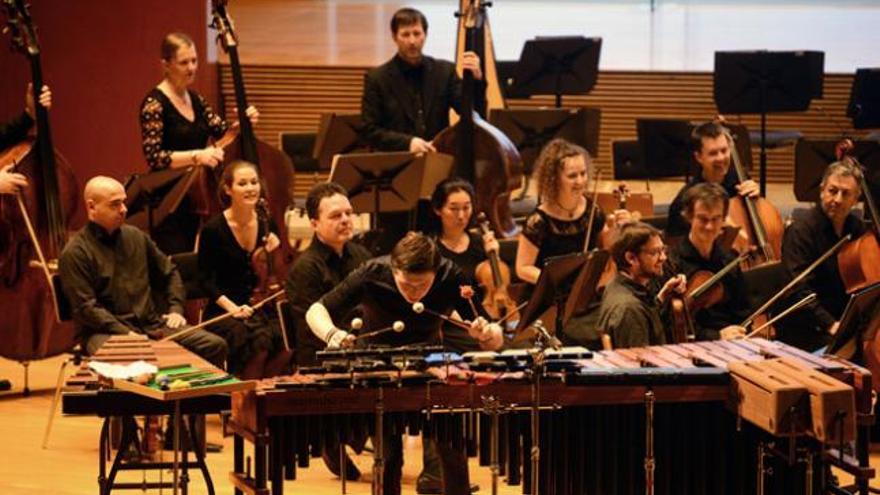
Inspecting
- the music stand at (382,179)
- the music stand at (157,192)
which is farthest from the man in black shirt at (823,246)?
the music stand at (157,192)

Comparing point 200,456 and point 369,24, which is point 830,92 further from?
point 200,456

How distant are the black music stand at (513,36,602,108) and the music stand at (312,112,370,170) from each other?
1.92m

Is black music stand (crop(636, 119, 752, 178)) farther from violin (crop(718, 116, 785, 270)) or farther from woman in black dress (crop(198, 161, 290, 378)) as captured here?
woman in black dress (crop(198, 161, 290, 378))

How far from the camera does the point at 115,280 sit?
6.89 m

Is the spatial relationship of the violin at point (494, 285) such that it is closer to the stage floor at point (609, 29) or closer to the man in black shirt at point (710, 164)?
the man in black shirt at point (710, 164)

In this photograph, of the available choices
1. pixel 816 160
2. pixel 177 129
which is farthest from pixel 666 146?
pixel 177 129

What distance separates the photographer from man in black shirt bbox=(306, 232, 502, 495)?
5.88 m

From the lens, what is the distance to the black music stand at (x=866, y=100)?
9.83 meters

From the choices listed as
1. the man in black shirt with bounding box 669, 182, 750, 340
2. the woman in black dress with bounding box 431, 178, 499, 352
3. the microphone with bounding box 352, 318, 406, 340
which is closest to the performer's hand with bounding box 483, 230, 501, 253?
the woman in black dress with bounding box 431, 178, 499, 352

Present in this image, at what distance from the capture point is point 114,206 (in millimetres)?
6836

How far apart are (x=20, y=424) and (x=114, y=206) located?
1.23 metres

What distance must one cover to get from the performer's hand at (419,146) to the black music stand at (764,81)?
230 centimetres

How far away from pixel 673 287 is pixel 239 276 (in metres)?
1.88

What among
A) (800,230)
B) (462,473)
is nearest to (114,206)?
(462,473)
